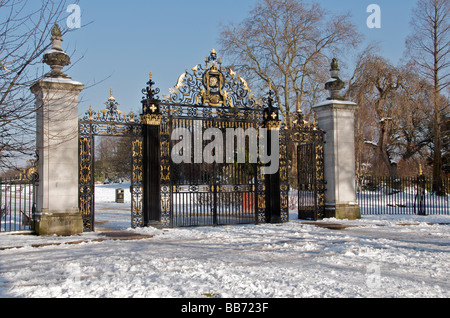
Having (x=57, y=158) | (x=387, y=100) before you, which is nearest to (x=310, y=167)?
(x=57, y=158)

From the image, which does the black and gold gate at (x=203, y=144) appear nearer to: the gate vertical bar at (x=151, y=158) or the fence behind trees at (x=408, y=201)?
the gate vertical bar at (x=151, y=158)

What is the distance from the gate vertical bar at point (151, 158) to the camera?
13.0 m

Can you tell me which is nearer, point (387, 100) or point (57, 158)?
point (57, 158)

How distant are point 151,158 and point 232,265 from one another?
21.1ft

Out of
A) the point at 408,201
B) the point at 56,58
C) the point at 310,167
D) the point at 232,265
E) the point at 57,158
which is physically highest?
the point at 56,58

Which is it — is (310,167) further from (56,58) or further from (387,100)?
(387,100)

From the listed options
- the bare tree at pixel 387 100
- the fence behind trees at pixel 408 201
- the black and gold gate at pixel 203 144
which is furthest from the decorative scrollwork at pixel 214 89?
the bare tree at pixel 387 100

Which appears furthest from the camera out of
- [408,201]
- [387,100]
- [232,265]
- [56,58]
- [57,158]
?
[387,100]

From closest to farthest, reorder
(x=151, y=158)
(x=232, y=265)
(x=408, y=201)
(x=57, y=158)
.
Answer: (x=232, y=265)
(x=57, y=158)
(x=151, y=158)
(x=408, y=201)

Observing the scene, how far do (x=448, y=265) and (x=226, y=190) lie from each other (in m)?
7.90
